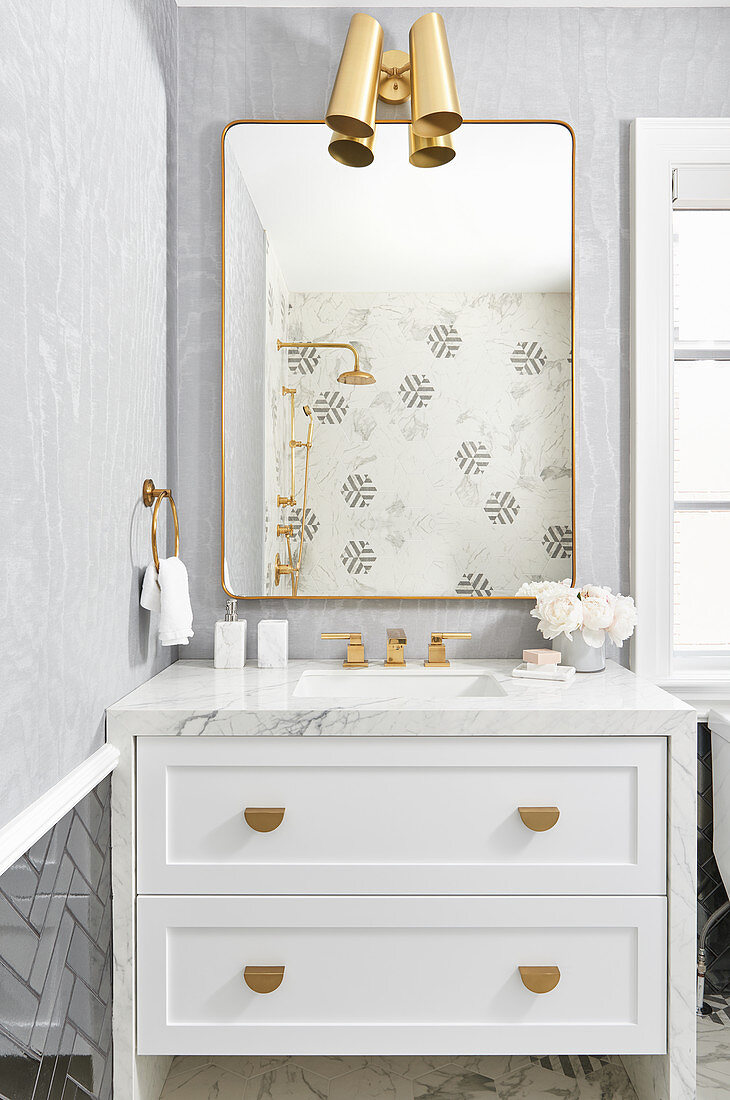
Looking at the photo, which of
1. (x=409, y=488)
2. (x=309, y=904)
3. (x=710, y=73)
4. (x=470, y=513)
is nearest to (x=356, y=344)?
(x=409, y=488)

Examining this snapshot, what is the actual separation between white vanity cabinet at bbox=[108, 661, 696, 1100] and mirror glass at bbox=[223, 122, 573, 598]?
58 cm

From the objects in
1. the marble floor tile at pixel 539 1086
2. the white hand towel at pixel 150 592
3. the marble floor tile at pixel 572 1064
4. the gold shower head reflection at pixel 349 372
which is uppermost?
the gold shower head reflection at pixel 349 372

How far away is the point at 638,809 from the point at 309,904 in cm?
62

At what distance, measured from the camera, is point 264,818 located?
138 cm

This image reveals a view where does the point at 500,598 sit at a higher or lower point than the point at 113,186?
lower

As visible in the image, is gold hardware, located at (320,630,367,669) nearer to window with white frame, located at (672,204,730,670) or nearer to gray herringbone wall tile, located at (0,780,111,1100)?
gray herringbone wall tile, located at (0,780,111,1100)

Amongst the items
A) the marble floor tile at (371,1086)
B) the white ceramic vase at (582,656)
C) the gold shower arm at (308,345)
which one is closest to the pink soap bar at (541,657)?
the white ceramic vase at (582,656)

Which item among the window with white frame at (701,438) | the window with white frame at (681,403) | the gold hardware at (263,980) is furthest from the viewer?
the window with white frame at (701,438)

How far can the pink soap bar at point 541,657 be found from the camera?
5.71ft

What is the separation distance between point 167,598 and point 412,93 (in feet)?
4.06

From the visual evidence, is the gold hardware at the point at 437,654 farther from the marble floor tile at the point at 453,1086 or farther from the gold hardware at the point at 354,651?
the marble floor tile at the point at 453,1086

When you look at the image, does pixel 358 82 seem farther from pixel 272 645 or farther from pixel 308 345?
pixel 272 645

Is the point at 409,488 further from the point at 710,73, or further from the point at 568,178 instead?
the point at 710,73

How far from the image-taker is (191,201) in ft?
6.30
